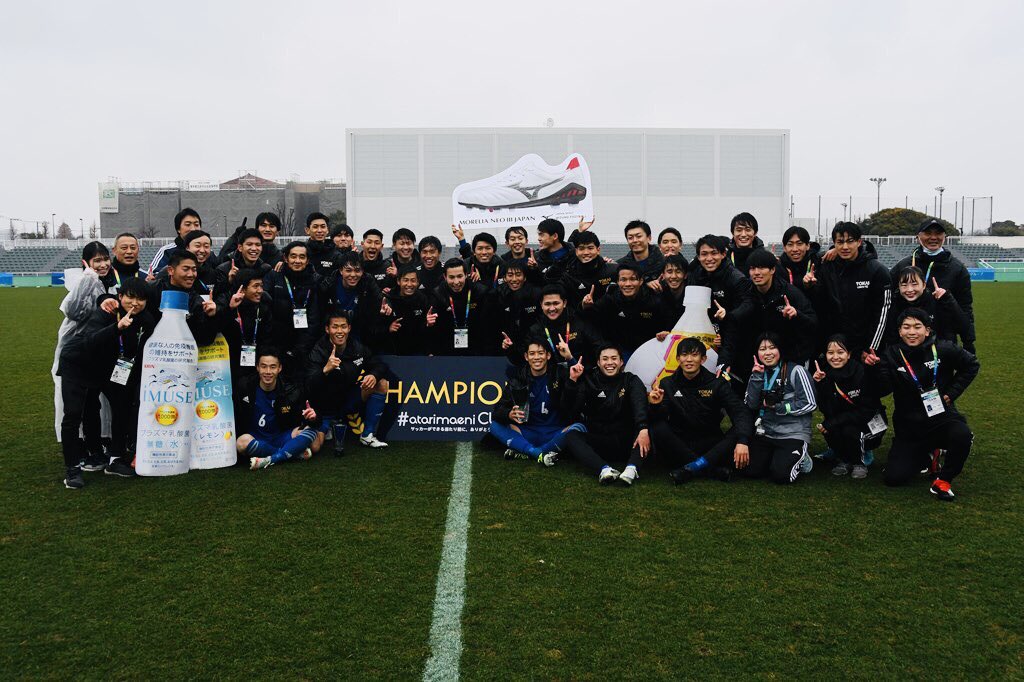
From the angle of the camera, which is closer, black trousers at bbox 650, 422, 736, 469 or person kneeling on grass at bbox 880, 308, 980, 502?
person kneeling on grass at bbox 880, 308, 980, 502

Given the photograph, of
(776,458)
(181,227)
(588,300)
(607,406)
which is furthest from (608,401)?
(181,227)

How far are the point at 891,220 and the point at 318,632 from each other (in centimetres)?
7727

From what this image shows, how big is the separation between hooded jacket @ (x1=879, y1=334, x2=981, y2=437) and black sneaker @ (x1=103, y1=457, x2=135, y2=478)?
5.57 metres

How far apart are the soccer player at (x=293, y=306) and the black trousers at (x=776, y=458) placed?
3752mm

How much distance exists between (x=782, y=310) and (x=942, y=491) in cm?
169

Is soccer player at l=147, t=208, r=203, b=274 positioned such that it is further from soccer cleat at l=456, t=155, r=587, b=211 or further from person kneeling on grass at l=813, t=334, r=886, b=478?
person kneeling on grass at l=813, t=334, r=886, b=478

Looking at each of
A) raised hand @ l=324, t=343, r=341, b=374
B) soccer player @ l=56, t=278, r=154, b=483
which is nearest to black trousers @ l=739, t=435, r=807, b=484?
raised hand @ l=324, t=343, r=341, b=374

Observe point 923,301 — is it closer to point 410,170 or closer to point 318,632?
point 318,632

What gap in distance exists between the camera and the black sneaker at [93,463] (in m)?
5.98

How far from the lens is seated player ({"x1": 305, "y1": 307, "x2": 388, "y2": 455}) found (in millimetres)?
6562

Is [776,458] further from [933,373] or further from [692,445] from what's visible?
[933,373]

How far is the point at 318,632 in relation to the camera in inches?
135

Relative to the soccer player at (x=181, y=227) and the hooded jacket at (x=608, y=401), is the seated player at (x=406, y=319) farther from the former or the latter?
the soccer player at (x=181, y=227)

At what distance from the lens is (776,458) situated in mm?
5699
